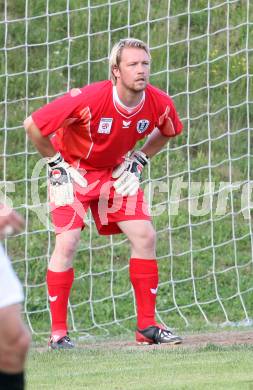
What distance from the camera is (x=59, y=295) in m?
6.90

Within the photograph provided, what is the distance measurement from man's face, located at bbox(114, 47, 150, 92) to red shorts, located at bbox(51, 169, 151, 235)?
56 cm

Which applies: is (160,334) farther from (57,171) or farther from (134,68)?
(134,68)

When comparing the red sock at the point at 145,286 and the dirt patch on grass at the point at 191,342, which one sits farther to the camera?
the red sock at the point at 145,286

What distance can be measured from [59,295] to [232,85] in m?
4.33

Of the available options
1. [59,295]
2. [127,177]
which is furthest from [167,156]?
[59,295]

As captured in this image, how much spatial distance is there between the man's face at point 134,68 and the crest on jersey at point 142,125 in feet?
0.69

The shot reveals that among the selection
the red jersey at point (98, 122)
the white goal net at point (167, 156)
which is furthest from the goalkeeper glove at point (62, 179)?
the white goal net at point (167, 156)

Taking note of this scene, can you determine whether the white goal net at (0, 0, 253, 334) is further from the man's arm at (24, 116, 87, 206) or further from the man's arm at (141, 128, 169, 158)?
the man's arm at (24, 116, 87, 206)

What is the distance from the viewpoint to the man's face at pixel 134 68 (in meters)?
6.69

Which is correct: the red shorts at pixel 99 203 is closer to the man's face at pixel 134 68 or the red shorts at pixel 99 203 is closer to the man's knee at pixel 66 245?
the man's knee at pixel 66 245

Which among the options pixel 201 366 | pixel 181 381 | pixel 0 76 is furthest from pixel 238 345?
pixel 0 76

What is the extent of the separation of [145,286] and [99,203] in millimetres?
561

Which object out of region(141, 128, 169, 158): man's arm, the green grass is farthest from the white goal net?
the green grass

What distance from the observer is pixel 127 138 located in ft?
22.6
